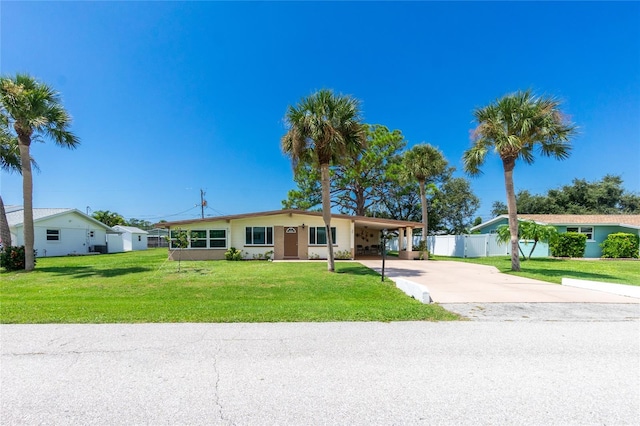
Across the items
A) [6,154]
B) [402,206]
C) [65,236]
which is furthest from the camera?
[402,206]

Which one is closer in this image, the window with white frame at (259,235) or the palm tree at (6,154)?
the palm tree at (6,154)

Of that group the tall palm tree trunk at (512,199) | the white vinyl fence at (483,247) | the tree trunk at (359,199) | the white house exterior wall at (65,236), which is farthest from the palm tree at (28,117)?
the white vinyl fence at (483,247)

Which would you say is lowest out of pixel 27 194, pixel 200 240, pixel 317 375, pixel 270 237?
pixel 317 375

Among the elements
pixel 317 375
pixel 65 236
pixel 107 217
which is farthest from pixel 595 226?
pixel 107 217

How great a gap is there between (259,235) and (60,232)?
19050mm

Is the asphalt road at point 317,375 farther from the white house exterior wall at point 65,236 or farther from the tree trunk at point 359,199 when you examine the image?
the tree trunk at point 359,199

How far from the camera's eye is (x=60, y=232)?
26469 mm

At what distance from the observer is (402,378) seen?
11.2 ft

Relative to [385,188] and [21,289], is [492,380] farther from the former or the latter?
[385,188]

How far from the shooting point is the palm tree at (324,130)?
40.9ft

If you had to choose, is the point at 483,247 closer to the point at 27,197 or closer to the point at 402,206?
the point at 402,206

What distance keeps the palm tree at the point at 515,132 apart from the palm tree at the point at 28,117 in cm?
1872

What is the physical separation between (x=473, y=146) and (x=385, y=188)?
17660 mm

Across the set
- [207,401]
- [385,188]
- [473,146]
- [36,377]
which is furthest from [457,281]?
[385,188]
